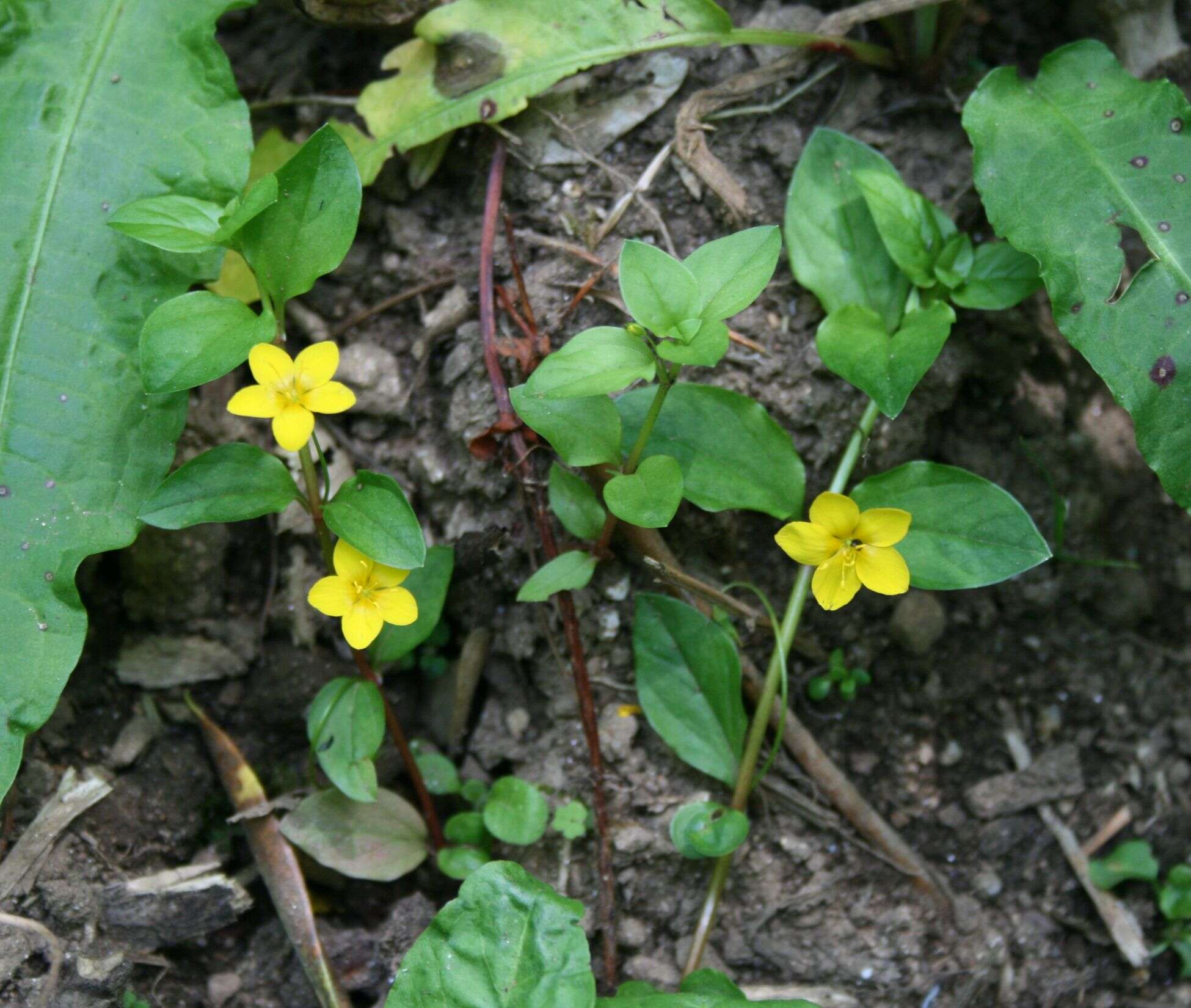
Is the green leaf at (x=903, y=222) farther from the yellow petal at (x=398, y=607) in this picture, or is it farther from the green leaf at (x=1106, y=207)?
the yellow petal at (x=398, y=607)

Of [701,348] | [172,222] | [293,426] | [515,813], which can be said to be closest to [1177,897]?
[515,813]

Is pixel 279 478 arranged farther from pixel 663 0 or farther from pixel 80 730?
pixel 663 0

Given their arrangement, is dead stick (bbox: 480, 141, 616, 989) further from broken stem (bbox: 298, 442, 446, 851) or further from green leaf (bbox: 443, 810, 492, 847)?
broken stem (bbox: 298, 442, 446, 851)

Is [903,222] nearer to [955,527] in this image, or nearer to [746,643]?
[955,527]

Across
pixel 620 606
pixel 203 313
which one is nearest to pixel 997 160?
pixel 620 606

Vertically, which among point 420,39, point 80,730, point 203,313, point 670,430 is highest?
point 420,39

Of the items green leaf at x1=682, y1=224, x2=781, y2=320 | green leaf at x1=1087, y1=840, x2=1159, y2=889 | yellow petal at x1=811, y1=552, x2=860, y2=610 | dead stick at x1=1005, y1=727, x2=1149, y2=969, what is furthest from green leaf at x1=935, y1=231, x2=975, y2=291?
green leaf at x1=1087, y1=840, x2=1159, y2=889
